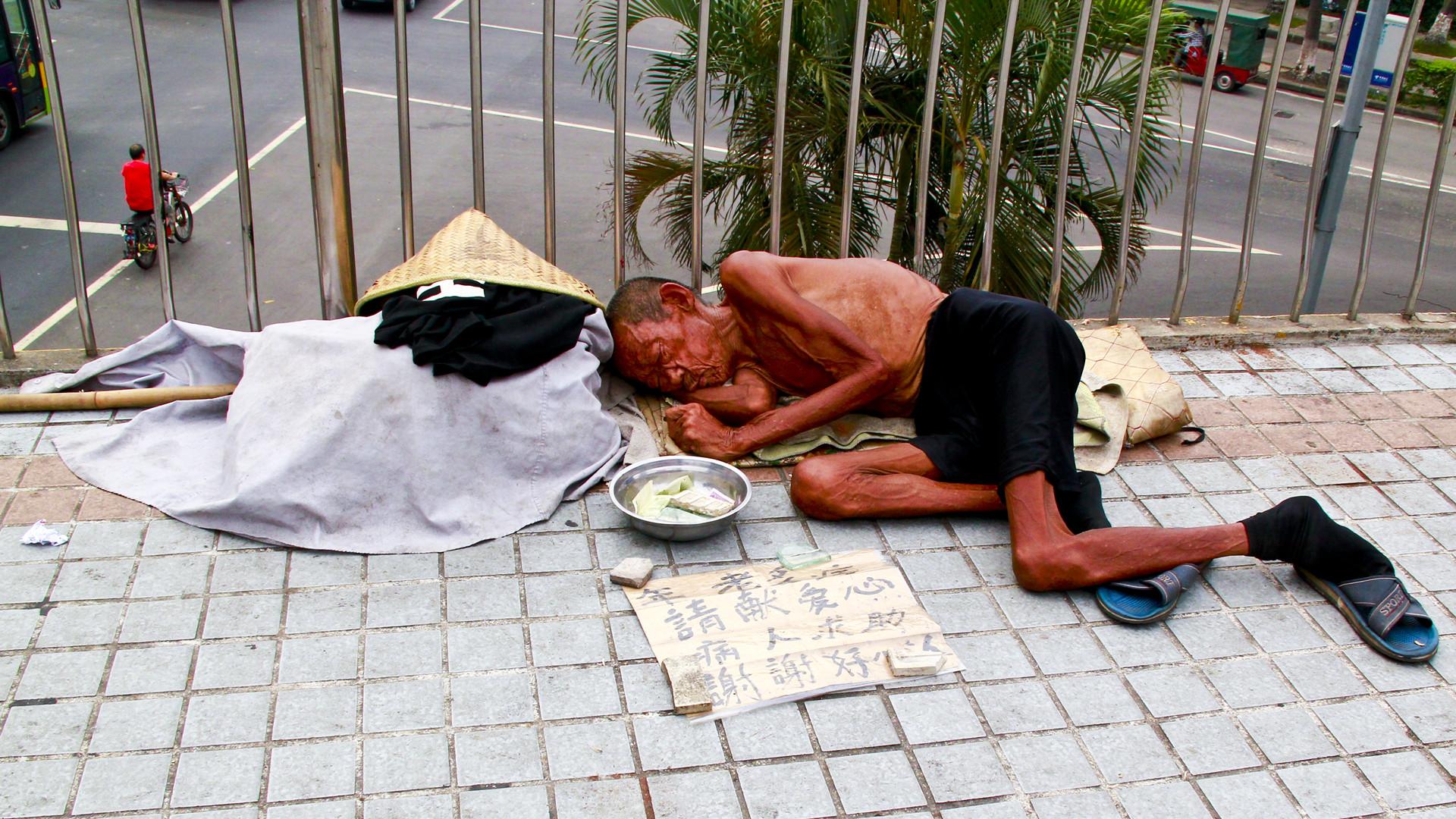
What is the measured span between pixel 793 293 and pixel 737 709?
1453mm

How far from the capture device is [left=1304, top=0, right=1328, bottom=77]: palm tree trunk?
18.2 metres

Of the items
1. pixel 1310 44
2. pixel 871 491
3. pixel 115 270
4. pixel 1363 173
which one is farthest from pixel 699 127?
pixel 1310 44

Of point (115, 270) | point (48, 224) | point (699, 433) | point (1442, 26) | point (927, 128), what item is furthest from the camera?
point (1442, 26)

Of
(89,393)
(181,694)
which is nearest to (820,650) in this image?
(181,694)

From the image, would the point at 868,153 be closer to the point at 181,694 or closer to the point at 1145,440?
the point at 1145,440

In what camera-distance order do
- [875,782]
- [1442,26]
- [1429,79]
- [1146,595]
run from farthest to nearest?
[1442,26] → [1429,79] → [1146,595] → [875,782]

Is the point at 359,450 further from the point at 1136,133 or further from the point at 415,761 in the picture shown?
the point at 1136,133

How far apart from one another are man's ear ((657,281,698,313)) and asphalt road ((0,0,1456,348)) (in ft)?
12.4

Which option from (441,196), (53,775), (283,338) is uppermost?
(283,338)

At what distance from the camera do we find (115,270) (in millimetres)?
9594

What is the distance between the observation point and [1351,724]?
2744 mm

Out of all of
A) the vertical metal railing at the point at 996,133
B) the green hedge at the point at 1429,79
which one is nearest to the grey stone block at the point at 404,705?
the vertical metal railing at the point at 996,133

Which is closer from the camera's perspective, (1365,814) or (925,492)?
(1365,814)

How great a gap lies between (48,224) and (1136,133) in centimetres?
921
